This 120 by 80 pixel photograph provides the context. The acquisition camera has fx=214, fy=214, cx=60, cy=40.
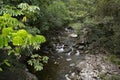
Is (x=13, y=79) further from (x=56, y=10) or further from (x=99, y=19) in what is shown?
(x=56, y=10)

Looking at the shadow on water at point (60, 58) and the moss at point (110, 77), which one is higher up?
the moss at point (110, 77)

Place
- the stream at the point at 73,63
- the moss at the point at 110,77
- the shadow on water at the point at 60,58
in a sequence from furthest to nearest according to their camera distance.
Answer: the shadow on water at the point at 60,58
the stream at the point at 73,63
the moss at the point at 110,77

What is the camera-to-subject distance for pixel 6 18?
2.50 meters

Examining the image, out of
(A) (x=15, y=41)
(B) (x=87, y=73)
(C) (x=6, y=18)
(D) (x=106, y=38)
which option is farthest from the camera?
(D) (x=106, y=38)

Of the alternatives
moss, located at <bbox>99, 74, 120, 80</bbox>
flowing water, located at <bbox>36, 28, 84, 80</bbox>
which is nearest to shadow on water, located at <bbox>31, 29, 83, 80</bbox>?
flowing water, located at <bbox>36, 28, 84, 80</bbox>

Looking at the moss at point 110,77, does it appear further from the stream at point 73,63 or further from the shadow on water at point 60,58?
the shadow on water at point 60,58

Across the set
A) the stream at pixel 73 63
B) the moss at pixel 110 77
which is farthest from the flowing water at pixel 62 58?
the moss at pixel 110 77

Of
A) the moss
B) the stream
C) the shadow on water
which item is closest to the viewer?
the moss

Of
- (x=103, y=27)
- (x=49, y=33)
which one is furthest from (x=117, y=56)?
(x=49, y=33)

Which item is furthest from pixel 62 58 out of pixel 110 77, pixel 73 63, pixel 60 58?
pixel 110 77

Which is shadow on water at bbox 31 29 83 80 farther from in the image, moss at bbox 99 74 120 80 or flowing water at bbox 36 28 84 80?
moss at bbox 99 74 120 80

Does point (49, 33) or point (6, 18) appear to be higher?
point (6, 18)

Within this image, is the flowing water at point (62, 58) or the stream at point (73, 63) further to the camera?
the flowing water at point (62, 58)

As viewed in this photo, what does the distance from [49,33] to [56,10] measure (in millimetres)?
2017
